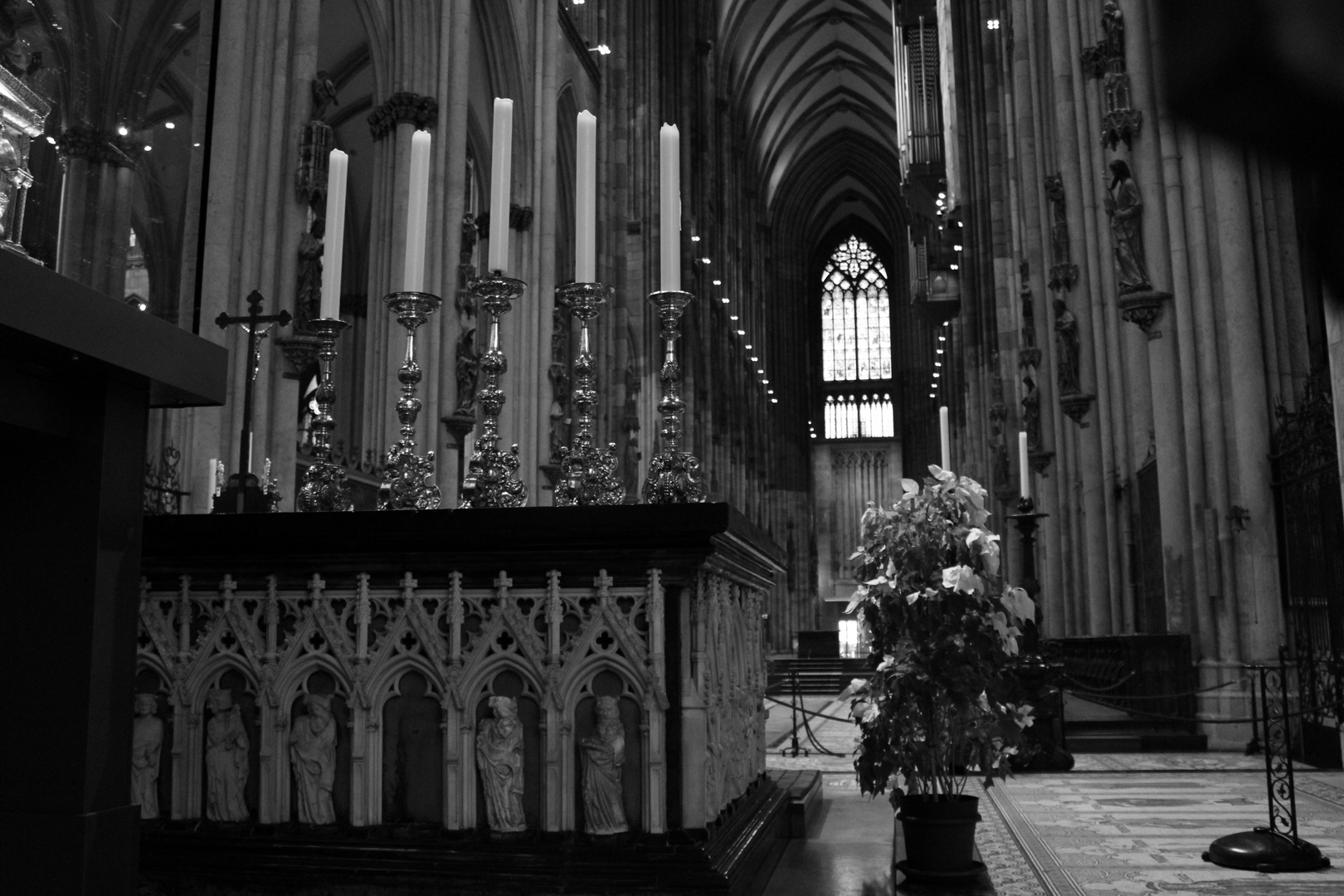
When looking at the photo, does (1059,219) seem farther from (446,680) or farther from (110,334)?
(110,334)

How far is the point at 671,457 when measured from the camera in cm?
318

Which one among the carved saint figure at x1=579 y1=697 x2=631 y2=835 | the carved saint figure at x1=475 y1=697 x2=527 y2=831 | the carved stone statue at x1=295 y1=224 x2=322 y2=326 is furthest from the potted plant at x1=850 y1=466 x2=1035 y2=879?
the carved stone statue at x1=295 y1=224 x2=322 y2=326

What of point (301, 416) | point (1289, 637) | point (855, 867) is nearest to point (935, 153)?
point (301, 416)

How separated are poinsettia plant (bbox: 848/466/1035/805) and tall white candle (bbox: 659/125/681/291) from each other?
1.13m

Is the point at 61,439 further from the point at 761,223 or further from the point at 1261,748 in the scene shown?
the point at 761,223

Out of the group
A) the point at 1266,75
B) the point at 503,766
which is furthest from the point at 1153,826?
the point at 1266,75

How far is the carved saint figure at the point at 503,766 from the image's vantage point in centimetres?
292

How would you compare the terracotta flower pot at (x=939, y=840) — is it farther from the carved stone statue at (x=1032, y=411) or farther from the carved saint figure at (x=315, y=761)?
the carved stone statue at (x=1032, y=411)

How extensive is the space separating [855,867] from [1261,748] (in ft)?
21.6

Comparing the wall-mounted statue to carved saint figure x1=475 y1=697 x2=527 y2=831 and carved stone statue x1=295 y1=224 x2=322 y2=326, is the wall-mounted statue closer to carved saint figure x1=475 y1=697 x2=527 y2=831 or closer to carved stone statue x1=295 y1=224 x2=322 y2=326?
carved stone statue x1=295 y1=224 x2=322 y2=326

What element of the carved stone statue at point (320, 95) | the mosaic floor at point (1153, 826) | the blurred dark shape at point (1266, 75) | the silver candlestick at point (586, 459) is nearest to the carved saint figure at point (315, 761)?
the silver candlestick at point (586, 459)

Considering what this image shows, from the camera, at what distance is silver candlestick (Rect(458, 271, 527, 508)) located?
3.29 meters

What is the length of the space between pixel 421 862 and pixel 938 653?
1724 mm

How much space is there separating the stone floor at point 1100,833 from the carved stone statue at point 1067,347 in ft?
18.5
